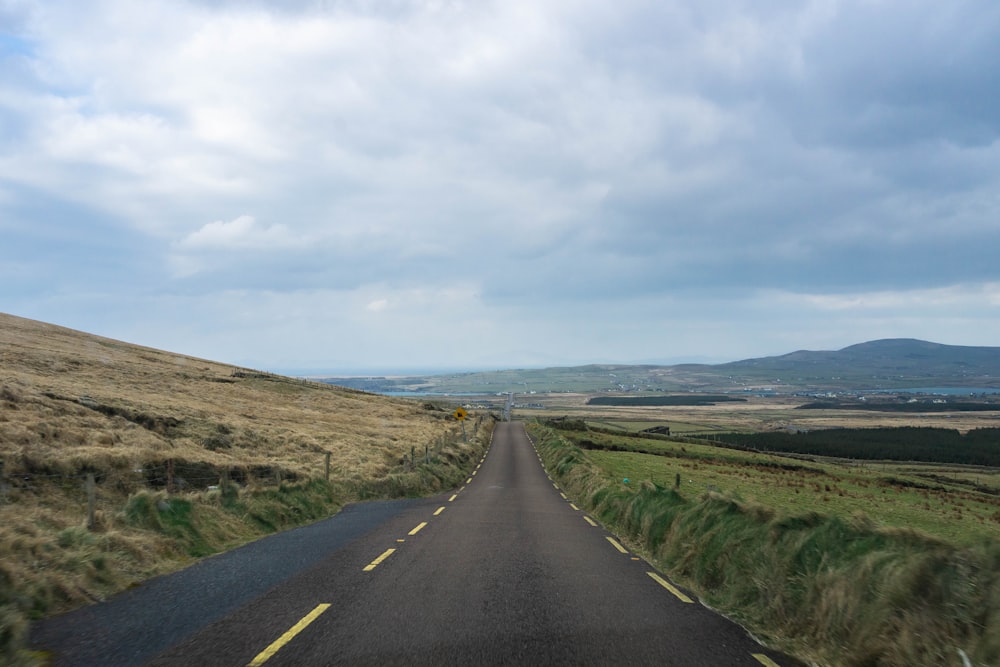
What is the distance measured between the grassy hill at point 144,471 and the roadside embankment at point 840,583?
8.61 m

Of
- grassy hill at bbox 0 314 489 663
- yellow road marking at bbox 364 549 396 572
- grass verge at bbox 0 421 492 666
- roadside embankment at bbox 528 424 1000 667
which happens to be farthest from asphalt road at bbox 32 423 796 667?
grassy hill at bbox 0 314 489 663

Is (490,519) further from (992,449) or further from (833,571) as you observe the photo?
(992,449)

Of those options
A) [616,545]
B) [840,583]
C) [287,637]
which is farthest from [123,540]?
[840,583]

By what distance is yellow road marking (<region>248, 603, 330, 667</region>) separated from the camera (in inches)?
241

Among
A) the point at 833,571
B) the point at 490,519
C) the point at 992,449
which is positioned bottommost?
the point at 992,449

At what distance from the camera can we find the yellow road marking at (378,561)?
34.0 feet

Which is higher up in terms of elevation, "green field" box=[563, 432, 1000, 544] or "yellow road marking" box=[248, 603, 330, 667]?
"yellow road marking" box=[248, 603, 330, 667]

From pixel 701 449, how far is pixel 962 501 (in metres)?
31.8

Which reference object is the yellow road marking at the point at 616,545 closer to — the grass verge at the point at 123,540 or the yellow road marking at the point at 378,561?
the yellow road marking at the point at 378,561

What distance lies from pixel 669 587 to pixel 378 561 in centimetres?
505

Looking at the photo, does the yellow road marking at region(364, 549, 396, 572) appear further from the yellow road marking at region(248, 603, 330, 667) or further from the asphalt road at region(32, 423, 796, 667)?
the yellow road marking at region(248, 603, 330, 667)

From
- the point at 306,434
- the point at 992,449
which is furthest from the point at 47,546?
the point at 992,449

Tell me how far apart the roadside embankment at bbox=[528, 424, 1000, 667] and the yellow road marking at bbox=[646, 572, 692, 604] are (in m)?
0.29

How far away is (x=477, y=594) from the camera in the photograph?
345 inches
